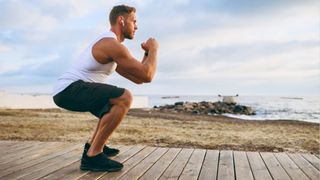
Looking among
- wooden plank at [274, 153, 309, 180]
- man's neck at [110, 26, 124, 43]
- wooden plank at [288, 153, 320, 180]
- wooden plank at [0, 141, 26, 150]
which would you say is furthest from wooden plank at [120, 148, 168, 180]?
wooden plank at [0, 141, 26, 150]

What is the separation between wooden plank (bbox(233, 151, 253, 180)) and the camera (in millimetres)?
3467

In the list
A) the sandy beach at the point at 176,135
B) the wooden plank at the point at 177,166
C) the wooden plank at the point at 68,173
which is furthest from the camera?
the sandy beach at the point at 176,135

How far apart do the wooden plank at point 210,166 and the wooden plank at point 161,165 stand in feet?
1.25

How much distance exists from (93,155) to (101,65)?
33.7 inches

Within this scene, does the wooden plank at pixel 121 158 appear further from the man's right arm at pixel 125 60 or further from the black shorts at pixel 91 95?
the man's right arm at pixel 125 60

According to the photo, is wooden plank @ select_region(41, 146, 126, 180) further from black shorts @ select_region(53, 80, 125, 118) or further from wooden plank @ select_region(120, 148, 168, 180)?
black shorts @ select_region(53, 80, 125, 118)

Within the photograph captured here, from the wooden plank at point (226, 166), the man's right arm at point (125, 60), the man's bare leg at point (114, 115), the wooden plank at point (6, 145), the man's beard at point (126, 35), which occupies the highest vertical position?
the man's beard at point (126, 35)

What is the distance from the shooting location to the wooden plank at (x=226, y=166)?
3464 millimetres

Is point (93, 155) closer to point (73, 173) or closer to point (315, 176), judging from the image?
point (73, 173)

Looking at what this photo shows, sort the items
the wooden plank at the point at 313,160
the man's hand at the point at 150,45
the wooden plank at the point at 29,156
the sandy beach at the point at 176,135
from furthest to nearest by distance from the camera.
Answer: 1. the sandy beach at the point at 176,135
2. the wooden plank at the point at 313,160
3. the wooden plank at the point at 29,156
4. the man's hand at the point at 150,45

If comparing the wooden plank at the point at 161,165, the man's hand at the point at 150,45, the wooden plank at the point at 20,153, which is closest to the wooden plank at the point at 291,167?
the wooden plank at the point at 161,165

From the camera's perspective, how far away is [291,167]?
396cm

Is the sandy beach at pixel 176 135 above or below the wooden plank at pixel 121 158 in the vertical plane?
below

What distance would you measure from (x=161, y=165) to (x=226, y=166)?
0.69 meters
